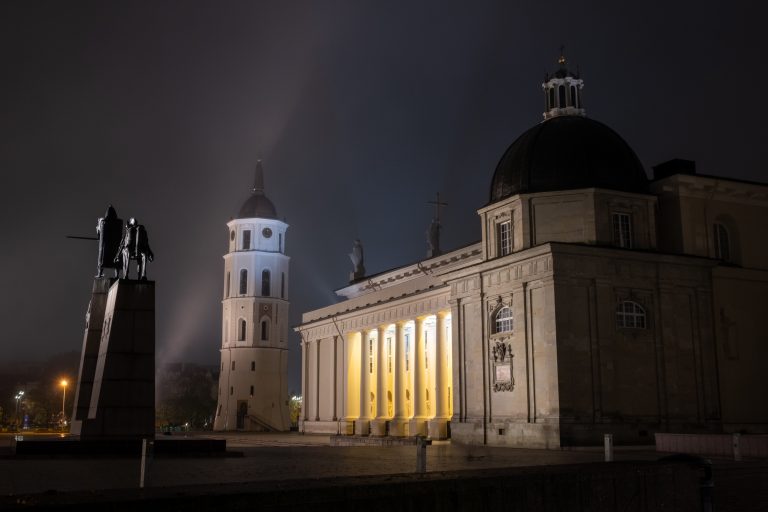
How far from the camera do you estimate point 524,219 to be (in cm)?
4425

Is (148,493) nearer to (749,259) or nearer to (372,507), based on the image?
(372,507)

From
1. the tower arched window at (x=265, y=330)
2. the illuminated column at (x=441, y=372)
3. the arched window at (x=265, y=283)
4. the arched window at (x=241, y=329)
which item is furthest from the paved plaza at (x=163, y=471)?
the arched window at (x=265, y=283)

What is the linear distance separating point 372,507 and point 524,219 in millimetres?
36189

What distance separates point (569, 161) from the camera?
44469 millimetres

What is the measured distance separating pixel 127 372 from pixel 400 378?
3345 cm

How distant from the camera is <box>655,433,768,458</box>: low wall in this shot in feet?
96.8

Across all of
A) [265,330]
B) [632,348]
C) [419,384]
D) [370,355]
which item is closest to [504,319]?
[632,348]

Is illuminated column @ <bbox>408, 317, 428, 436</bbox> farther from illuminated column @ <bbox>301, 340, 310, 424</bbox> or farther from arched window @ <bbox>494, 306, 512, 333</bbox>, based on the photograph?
illuminated column @ <bbox>301, 340, 310, 424</bbox>

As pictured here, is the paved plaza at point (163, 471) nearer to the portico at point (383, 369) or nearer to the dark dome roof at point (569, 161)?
the dark dome roof at point (569, 161)

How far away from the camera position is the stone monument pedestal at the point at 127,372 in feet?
94.1

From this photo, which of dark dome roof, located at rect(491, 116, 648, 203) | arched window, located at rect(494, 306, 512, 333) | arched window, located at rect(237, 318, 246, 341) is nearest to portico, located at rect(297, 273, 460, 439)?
arched window, located at rect(494, 306, 512, 333)

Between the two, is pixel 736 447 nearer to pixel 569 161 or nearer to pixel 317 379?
pixel 569 161

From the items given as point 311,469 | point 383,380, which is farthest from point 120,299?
point 383,380

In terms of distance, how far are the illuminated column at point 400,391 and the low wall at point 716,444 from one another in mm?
28221
